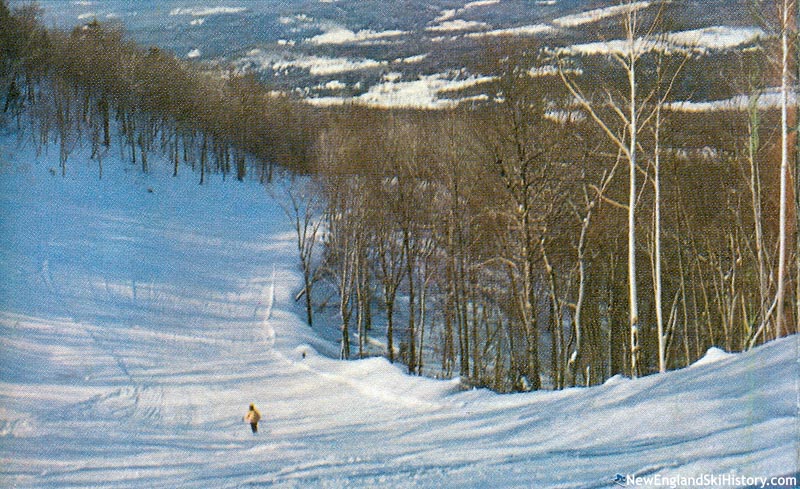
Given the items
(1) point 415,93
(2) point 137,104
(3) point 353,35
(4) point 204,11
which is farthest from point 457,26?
(2) point 137,104

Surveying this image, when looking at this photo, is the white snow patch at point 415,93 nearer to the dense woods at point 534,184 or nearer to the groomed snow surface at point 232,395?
the dense woods at point 534,184

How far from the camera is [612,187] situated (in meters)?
18.8

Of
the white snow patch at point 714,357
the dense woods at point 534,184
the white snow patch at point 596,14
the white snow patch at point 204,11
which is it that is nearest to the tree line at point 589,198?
the dense woods at point 534,184

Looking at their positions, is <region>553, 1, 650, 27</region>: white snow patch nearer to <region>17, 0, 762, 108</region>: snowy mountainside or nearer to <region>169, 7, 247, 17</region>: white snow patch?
<region>17, 0, 762, 108</region>: snowy mountainside

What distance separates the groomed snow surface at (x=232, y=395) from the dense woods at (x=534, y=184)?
3032 mm

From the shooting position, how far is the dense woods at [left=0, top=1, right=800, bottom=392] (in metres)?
15.1

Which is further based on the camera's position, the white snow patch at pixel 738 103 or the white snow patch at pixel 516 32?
the white snow patch at pixel 516 32

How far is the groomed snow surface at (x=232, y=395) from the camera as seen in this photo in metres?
6.66

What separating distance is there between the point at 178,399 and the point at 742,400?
11679 mm

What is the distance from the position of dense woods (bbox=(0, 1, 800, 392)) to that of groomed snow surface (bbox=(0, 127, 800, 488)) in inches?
119

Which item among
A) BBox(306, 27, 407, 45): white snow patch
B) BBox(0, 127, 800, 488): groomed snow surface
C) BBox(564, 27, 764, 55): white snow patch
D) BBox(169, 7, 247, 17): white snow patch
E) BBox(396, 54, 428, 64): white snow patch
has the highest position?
BBox(169, 7, 247, 17): white snow patch

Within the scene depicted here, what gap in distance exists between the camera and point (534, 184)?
53.8ft

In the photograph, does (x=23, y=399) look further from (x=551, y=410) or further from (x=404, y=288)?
(x=404, y=288)

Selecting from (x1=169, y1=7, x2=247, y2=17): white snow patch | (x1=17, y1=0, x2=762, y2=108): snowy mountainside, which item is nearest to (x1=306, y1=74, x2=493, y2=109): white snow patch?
(x1=17, y1=0, x2=762, y2=108): snowy mountainside
